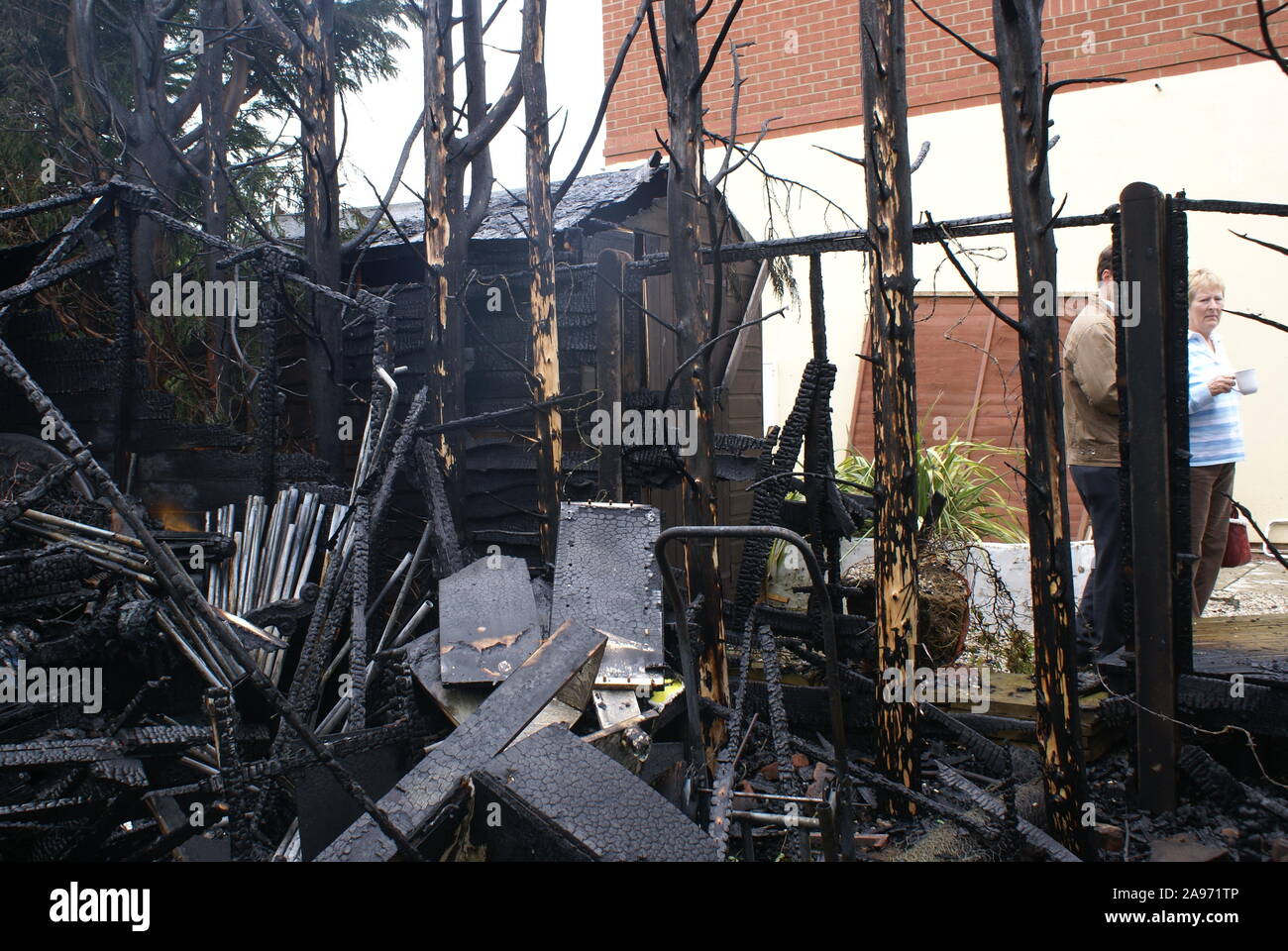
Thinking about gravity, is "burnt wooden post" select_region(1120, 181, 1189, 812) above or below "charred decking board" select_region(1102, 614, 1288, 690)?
above

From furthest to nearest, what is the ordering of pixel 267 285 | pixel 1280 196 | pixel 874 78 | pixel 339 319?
1. pixel 1280 196
2. pixel 339 319
3. pixel 267 285
4. pixel 874 78

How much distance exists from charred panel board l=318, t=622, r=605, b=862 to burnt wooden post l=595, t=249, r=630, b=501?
5.58 ft

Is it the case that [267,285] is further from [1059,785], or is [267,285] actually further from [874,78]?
[1059,785]

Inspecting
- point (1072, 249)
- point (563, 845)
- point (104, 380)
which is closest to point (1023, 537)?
point (1072, 249)

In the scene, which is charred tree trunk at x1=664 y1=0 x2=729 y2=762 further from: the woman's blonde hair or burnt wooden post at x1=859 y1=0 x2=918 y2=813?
the woman's blonde hair

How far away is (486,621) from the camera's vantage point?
508 centimetres

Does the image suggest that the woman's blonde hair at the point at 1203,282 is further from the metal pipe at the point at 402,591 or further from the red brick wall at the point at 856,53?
the red brick wall at the point at 856,53

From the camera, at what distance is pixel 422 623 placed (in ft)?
19.4

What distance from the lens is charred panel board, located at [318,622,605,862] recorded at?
3.44 m

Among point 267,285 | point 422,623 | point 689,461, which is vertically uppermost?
point 267,285

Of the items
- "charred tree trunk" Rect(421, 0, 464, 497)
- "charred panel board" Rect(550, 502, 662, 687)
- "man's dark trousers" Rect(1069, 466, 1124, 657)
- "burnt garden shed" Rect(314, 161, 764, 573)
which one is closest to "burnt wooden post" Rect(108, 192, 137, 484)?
"burnt garden shed" Rect(314, 161, 764, 573)

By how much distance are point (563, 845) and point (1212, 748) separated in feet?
11.5

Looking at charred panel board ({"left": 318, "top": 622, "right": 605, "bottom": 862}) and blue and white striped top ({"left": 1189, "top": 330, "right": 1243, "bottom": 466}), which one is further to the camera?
blue and white striped top ({"left": 1189, "top": 330, "right": 1243, "bottom": 466})

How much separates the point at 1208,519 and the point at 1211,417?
0.73 m
